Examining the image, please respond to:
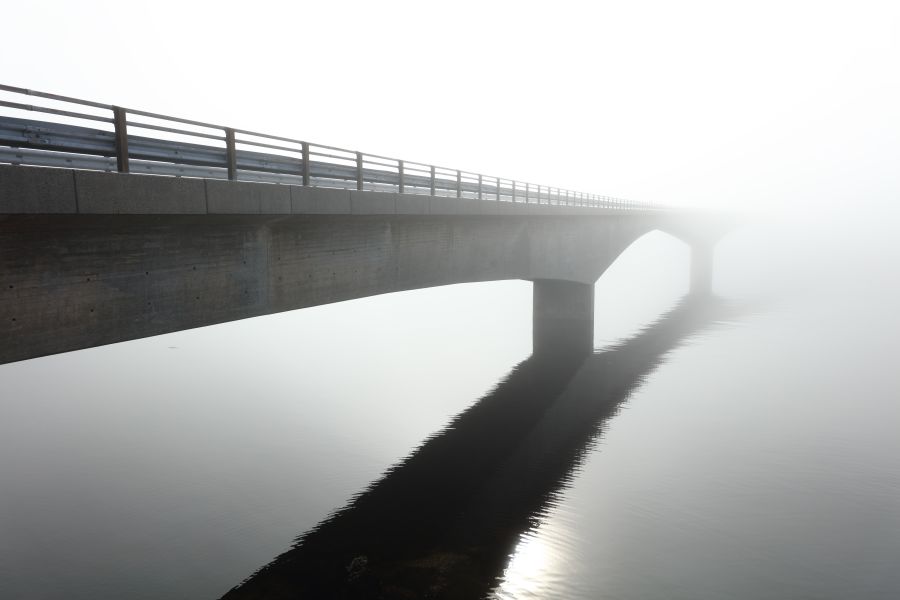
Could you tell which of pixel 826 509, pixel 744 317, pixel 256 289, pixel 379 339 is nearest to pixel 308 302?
pixel 256 289

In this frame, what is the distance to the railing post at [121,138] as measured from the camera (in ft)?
31.1

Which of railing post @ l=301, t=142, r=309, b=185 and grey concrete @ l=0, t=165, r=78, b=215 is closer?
grey concrete @ l=0, t=165, r=78, b=215

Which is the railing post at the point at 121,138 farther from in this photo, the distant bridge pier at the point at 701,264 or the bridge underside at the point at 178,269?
the distant bridge pier at the point at 701,264

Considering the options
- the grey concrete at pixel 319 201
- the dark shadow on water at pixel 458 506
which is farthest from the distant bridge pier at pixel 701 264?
the grey concrete at pixel 319 201

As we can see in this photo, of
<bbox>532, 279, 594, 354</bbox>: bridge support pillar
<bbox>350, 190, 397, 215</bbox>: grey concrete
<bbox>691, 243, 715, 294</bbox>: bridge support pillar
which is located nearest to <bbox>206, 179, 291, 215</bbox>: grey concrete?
<bbox>350, 190, 397, 215</bbox>: grey concrete

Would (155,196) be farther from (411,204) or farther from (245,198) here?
(411,204)

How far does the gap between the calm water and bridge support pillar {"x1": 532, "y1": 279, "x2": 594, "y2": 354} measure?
5.29 feet

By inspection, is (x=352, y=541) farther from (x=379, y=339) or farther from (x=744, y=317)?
(x=744, y=317)

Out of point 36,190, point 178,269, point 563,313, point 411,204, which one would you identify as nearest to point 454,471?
point 411,204

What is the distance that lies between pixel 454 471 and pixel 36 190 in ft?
46.7

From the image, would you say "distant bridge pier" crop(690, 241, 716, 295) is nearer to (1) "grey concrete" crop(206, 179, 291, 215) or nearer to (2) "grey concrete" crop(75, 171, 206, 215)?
(1) "grey concrete" crop(206, 179, 291, 215)

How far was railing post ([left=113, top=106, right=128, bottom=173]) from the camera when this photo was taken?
9.49 meters

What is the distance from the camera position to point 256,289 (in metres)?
12.9

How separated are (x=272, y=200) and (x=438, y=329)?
3411 cm
